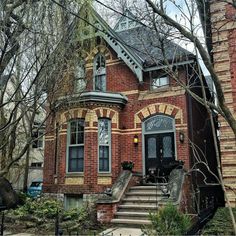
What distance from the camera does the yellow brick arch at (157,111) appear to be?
1412 cm

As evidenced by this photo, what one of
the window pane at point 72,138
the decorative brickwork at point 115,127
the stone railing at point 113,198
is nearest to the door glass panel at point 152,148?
the decorative brickwork at point 115,127

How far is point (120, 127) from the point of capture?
15.0m

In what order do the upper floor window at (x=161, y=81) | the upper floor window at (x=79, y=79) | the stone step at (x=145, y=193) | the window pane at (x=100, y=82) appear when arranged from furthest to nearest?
the window pane at (x=100, y=82) < the upper floor window at (x=161, y=81) < the stone step at (x=145, y=193) < the upper floor window at (x=79, y=79)

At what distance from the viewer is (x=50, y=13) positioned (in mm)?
8492

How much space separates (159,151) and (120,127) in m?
2.13

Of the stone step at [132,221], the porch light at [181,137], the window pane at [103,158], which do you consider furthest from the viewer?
the window pane at [103,158]

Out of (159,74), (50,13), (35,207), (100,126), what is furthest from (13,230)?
(159,74)

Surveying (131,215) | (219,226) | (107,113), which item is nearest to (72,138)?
(107,113)

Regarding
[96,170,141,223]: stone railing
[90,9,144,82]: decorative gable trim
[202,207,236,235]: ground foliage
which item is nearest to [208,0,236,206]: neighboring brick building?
[202,207,236,235]: ground foliage

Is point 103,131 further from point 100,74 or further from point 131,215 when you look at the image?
point 131,215

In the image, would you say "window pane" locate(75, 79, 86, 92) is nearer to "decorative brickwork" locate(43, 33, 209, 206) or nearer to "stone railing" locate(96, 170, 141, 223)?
"decorative brickwork" locate(43, 33, 209, 206)

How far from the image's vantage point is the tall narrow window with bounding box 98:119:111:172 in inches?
554

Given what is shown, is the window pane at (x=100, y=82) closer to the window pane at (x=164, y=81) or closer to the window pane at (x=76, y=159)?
the window pane at (x=164, y=81)

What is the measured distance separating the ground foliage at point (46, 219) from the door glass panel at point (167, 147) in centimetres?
426
